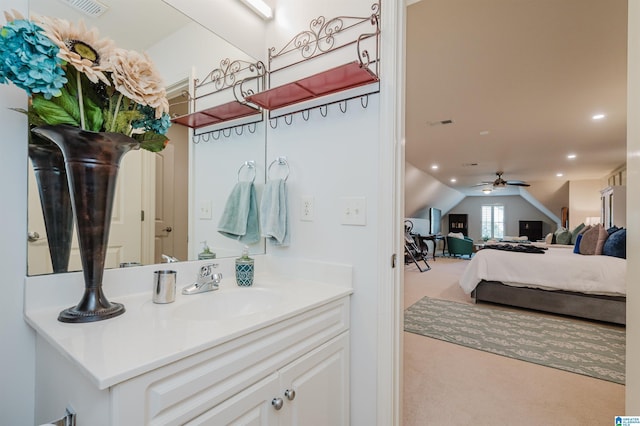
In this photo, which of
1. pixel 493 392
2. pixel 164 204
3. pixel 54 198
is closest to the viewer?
pixel 54 198

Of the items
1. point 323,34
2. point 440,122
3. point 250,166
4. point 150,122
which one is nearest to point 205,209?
point 250,166

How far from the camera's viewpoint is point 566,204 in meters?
9.84

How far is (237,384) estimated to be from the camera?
0.79 m

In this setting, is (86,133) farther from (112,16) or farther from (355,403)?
(355,403)

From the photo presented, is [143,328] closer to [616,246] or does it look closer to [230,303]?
[230,303]

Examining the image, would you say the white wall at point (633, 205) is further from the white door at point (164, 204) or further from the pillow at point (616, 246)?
the pillow at point (616, 246)

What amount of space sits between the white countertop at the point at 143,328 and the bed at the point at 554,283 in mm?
3316

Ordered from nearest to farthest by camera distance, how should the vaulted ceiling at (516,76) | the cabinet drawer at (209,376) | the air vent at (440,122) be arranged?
the cabinet drawer at (209,376) → the vaulted ceiling at (516,76) → the air vent at (440,122)

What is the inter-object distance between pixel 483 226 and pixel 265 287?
13.5m

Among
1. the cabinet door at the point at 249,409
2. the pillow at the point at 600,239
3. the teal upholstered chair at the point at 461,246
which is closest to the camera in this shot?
the cabinet door at the point at 249,409

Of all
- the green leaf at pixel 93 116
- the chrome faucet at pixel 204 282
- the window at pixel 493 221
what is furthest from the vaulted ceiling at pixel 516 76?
the window at pixel 493 221

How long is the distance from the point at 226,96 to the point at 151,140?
25.6 inches

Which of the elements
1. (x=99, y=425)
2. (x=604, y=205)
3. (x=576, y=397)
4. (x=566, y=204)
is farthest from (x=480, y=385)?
(x=566, y=204)

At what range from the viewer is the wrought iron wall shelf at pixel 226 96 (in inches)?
57.7
